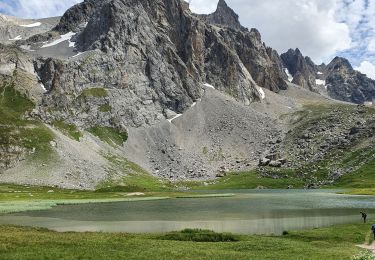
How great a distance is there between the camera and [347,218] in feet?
228

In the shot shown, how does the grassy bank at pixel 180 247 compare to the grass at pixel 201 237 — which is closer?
the grassy bank at pixel 180 247

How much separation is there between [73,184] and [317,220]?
139 m

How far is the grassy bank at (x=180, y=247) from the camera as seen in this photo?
33625mm

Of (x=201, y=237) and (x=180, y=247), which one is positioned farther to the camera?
(x=201, y=237)

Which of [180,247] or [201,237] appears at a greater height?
[180,247]

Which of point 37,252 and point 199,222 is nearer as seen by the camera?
point 37,252

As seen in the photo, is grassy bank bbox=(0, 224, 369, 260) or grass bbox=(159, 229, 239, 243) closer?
grassy bank bbox=(0, 224, 369, 260)

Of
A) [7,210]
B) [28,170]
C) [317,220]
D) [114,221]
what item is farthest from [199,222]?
[28,170]

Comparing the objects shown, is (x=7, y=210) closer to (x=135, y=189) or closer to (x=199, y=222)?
(x=199, y=222)

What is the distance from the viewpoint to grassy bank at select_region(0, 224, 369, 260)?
33.6 metres

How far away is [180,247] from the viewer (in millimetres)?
38531

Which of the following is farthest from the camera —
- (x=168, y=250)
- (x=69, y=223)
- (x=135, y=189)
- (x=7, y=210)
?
(x=135, y=189)

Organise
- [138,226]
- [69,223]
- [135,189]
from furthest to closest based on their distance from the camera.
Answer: [135,189] → [69,223] → [138,226]

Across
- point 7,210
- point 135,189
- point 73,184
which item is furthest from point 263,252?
point 73,184
